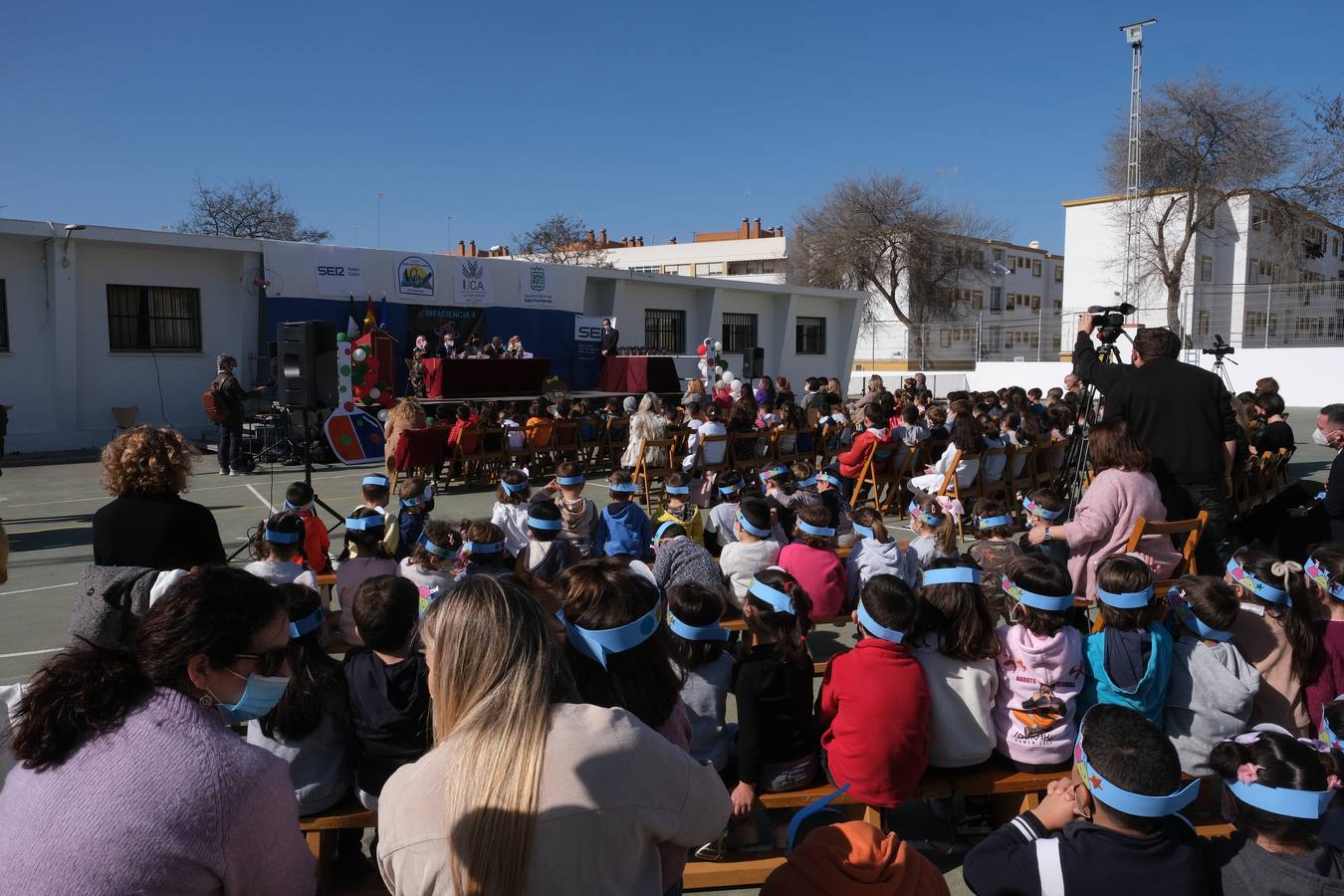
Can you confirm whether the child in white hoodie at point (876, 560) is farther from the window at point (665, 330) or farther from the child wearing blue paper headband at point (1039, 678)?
the window at point (665, 330)

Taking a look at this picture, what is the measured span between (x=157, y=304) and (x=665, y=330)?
12.6 meters

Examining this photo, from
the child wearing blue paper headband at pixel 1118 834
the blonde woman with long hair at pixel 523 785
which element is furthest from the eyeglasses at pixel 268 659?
the child wearing blue paper headband at pixel 1118 834

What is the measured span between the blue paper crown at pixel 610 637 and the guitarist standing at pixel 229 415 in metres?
11.3

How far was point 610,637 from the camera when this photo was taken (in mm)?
2158

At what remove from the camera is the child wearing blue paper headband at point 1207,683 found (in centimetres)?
298

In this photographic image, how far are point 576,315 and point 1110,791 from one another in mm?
20581

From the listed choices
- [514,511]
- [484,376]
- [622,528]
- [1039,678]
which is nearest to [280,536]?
[514,511]

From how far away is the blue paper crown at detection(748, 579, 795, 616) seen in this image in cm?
292

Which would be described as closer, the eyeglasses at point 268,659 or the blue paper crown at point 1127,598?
the eyeglasses at point 268,659

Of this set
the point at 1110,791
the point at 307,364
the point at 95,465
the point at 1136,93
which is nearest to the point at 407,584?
the point at 1110,791

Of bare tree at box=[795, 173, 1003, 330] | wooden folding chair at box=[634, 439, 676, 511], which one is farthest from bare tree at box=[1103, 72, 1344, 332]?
wooden folding chair at box=[634, 439, 676, 511]

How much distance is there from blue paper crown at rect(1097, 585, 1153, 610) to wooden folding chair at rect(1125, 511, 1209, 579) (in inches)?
51.4

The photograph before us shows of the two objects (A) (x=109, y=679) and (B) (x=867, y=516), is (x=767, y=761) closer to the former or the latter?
(A) (x=109, y=679)

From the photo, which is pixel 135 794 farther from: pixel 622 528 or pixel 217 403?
pixel 217 403
